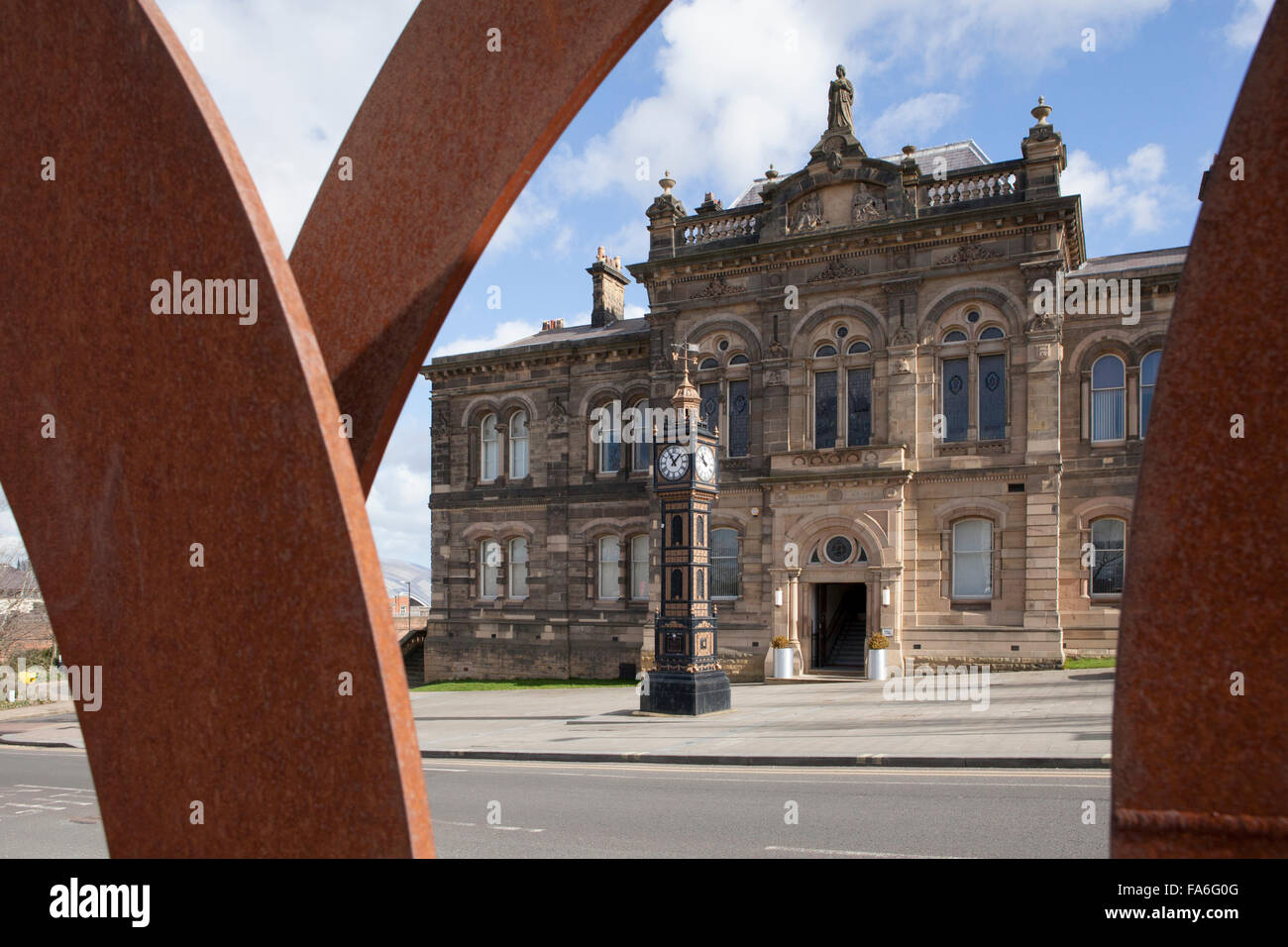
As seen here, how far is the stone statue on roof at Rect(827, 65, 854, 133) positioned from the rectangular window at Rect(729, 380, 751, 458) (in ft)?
24.4

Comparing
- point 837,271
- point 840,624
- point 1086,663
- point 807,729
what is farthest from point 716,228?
point 807,729

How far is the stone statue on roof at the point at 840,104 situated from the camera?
2827 centimetres

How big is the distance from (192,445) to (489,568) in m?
33.8

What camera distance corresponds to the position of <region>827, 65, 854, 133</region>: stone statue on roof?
28266mm

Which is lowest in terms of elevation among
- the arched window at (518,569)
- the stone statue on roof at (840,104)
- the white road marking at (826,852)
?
the white road marking at (826,852)

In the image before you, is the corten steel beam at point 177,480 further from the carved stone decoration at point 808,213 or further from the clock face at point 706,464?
the carved stone decoration at point 808,213

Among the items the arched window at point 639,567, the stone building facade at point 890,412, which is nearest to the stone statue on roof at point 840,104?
the stone building facade at point 890,412

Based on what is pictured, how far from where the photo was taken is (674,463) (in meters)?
19.7

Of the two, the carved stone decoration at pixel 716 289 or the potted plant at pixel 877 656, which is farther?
the carved stone decoration at pixel 716 289

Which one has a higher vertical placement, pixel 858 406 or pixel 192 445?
pixel 858 406

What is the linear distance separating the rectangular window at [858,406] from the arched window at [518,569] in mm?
12078

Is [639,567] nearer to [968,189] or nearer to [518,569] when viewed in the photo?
[518,569]
